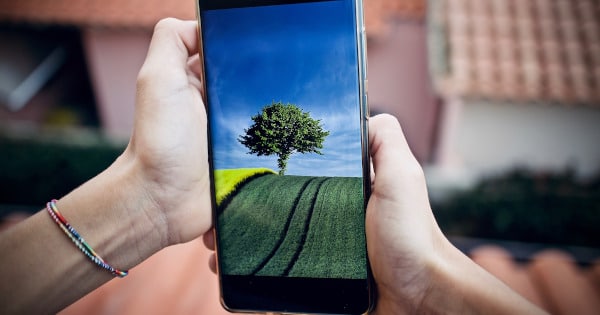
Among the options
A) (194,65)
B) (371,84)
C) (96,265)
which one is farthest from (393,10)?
(96,265)

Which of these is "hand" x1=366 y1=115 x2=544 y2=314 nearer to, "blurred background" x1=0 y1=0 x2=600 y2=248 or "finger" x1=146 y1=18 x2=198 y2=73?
"finger" x1=146 y1=18 x2=198 y2=73

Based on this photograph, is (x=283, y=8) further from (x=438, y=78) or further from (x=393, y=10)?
(x=393, y=10)

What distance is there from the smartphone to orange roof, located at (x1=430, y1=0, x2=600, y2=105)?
9.28 ft

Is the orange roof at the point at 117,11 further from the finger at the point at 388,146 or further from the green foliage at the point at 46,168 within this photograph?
the finger at the point at 388,146

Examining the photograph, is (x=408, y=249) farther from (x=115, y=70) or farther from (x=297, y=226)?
(x=115, y=70)

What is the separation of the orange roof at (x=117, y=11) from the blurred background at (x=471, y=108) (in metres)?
0.01

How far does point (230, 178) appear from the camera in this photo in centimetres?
85

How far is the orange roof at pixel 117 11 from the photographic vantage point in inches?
147

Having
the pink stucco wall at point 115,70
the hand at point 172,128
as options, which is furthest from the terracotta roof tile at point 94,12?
the hand at point 172,128

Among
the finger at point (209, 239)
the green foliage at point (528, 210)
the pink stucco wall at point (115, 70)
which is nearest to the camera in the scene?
the finger at point (209, 239)

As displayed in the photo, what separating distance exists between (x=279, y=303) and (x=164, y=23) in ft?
2.04

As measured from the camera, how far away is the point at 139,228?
0.89 meters

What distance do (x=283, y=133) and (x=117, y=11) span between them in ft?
12.3

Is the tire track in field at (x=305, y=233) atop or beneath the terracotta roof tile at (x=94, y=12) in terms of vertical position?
beneath
